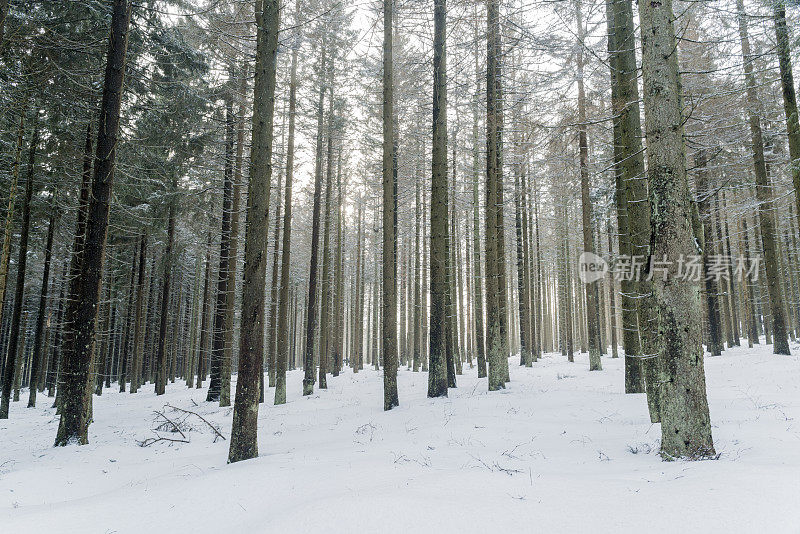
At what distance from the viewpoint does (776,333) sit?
14.6m

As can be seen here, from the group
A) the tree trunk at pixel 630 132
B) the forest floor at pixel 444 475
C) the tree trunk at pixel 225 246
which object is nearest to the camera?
the forest floor at pixel 444 475

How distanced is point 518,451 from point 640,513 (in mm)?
2501

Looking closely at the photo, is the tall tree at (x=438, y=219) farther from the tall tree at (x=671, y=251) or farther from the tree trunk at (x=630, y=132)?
the tall tree at (x=671, y=251)

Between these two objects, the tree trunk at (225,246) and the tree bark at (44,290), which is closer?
the tree trunk at (225,246)

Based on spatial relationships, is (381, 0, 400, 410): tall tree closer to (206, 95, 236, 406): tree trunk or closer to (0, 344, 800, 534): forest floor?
(0, 344, 800, 534): forest floor

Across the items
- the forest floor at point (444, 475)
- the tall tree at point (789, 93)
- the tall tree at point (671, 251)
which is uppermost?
the tall tree at point (789, 93)

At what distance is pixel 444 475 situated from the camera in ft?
13.2

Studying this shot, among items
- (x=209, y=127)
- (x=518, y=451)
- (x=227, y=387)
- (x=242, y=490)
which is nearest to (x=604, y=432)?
(x=518, y=451)

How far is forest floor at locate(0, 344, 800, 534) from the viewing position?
9.61 feet

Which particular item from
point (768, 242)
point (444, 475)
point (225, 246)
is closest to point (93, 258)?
point (225, 246)

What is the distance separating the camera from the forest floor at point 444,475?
2.93 meters

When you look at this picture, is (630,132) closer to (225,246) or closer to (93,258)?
(93,258)

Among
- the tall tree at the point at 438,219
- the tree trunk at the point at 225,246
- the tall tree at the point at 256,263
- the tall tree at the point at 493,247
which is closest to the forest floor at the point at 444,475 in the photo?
the tall tree at the point at 256,263

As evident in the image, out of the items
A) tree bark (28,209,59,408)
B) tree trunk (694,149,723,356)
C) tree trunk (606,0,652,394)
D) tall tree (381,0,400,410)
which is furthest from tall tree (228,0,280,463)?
tree trunk (694,149,723,356)
